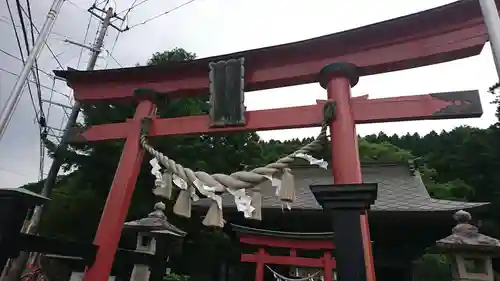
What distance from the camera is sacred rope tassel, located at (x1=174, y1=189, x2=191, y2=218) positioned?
2693mm

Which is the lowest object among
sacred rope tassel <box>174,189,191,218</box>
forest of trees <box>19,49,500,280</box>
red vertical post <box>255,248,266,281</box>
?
red vertical post <box>255,248,266,281</box>

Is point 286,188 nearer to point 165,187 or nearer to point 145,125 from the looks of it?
point 165,187

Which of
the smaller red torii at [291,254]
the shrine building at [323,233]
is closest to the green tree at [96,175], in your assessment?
the shrine building at [323,233]

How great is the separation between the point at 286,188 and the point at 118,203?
1.78 meters

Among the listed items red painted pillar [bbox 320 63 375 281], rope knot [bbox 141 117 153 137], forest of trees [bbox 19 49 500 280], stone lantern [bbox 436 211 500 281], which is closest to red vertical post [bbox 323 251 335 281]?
stone lantern [bbox 436 211 500 281]

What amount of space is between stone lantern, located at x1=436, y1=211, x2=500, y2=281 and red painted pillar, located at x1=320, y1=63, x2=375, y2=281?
5.48 ft

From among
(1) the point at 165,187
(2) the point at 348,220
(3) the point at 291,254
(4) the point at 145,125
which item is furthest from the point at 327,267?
(2) the point at 348,220

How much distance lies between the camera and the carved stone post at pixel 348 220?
5.34ft

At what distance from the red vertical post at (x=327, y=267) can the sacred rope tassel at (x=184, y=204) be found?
9.78 feet

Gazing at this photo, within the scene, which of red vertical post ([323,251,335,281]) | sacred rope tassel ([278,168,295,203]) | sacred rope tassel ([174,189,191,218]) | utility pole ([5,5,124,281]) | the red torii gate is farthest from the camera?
utility pole ([5,5,124,281])

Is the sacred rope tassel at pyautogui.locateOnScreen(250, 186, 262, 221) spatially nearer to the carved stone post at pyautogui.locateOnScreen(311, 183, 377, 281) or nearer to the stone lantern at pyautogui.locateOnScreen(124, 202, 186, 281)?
the carved stone post at pyautogui.locateOnScreen(311, 183, 377, 281)

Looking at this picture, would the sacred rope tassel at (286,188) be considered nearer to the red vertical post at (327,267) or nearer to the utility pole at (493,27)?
the utility pole at (493,27)

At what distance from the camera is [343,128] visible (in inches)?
115

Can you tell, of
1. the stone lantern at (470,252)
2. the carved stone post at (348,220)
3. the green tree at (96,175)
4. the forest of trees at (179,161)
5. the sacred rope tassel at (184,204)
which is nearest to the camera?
the carved stone post at (348,220)
